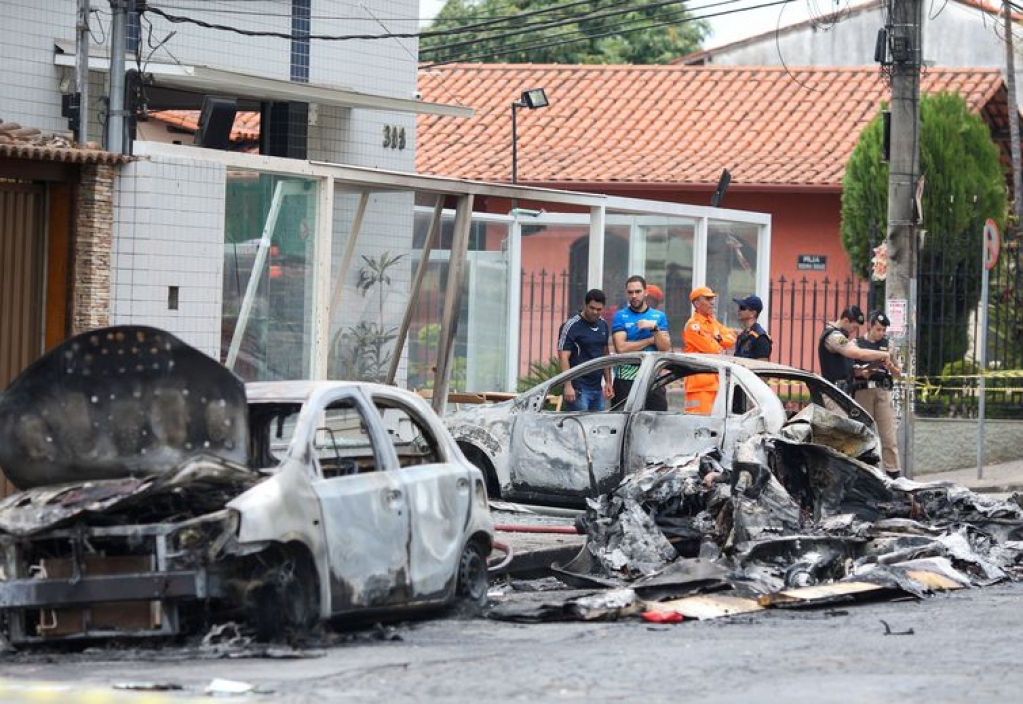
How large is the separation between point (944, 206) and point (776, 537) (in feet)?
52.8

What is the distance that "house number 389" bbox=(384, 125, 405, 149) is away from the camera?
23.4m

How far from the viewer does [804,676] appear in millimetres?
8430

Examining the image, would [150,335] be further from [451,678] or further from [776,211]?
[776,211]

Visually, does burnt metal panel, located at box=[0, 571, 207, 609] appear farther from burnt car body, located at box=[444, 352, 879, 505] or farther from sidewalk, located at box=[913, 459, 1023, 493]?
sidewalk, located at box=[913, 459, 1023, 493]

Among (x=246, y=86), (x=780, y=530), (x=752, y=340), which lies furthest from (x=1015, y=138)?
(x=780, y=530)

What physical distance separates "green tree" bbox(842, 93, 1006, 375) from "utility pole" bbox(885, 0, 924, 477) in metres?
4.10

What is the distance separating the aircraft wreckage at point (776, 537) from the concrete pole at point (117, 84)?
15.2 ft

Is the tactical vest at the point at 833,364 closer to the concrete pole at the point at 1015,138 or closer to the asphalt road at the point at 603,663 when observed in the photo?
the asphalt road at the point at 603,663

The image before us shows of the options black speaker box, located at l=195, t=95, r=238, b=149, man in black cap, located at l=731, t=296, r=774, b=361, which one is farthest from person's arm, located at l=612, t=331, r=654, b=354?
black speaker box, located at l=195, t=95, r=238, b=149

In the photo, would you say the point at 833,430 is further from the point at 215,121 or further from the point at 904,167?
the point at 215,121

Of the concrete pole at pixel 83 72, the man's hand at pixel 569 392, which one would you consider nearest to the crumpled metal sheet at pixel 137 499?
the concrete pole at pixel 83 72

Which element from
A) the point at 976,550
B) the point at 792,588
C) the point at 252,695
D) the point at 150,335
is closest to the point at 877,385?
the point at 976,550

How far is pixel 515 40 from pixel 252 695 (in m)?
46.1

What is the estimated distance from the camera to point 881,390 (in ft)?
63.6
